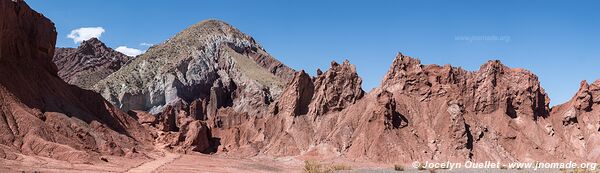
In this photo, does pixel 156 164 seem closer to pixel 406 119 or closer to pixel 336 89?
pixel 336 89

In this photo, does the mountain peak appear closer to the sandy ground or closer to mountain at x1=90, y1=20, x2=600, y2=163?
mountain at x1=90, y1=20, x2=600, y2=163

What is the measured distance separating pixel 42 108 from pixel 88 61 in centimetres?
9366

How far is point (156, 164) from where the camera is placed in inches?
2360

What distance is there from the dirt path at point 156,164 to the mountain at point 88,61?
227 feet

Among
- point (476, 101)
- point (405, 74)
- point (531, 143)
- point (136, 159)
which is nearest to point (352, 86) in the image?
point (405, 74)

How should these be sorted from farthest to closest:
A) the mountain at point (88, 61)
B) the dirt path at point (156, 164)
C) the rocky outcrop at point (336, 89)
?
the mountain at point (88, 61)
the rocky outcrop at point (336, 89)
the dirt path at point (156, 164)

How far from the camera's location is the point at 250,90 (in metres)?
114

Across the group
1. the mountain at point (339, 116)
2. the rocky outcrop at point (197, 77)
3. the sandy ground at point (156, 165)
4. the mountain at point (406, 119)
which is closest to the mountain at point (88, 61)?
the rocky outcrop at point (197, 77)

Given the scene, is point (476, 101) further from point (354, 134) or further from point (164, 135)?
point (164, 135)

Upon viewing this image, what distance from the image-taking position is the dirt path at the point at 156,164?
5340cm

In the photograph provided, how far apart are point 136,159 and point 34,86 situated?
15700mm

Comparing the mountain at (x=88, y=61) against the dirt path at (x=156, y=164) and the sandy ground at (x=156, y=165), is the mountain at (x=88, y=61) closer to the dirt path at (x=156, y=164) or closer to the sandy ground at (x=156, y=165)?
the dirt path at (x=156, y=164)

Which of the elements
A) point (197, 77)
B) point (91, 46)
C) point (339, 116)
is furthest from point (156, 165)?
point (91, 46)

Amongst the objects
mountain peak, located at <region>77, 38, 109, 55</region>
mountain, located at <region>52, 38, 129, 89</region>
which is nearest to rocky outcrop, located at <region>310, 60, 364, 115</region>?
mountain, located at <region>52, 38, 129, 89</region>
